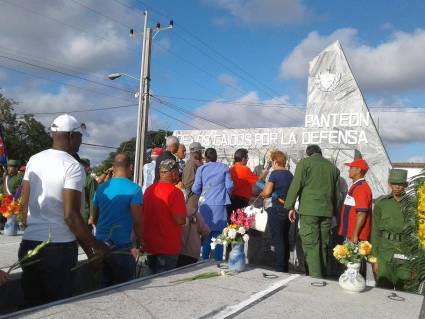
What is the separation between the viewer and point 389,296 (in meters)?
3.33

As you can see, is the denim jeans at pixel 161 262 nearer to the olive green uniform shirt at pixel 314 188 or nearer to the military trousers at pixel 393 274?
the olive green uniform shirt at pixel 314 188

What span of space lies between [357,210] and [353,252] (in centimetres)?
177

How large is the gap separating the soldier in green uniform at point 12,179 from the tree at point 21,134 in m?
29.2

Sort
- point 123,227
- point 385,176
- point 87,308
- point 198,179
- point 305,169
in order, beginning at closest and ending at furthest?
point 87,308 → point 123,227 → point 305,169 → point 198,179 → point 385,176

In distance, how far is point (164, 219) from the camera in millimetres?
4367

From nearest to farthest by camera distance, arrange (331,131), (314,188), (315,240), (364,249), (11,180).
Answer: (364,249) → (315,240) → (314,188) → (11,180) → (331,131)

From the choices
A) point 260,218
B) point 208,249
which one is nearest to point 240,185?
point 260,218

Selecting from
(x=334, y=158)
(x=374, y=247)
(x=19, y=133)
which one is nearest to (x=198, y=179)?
(x=374, y=247)

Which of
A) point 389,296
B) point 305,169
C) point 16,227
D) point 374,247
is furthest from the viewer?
point 16,227

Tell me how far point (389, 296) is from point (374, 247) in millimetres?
1652

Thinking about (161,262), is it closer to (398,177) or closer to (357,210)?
(357,210)

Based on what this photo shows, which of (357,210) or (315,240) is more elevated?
(357,210)

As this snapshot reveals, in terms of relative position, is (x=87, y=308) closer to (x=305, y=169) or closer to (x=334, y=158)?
(x=305, y=169)

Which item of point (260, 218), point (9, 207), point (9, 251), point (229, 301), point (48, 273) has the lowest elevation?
point (9, 251)
